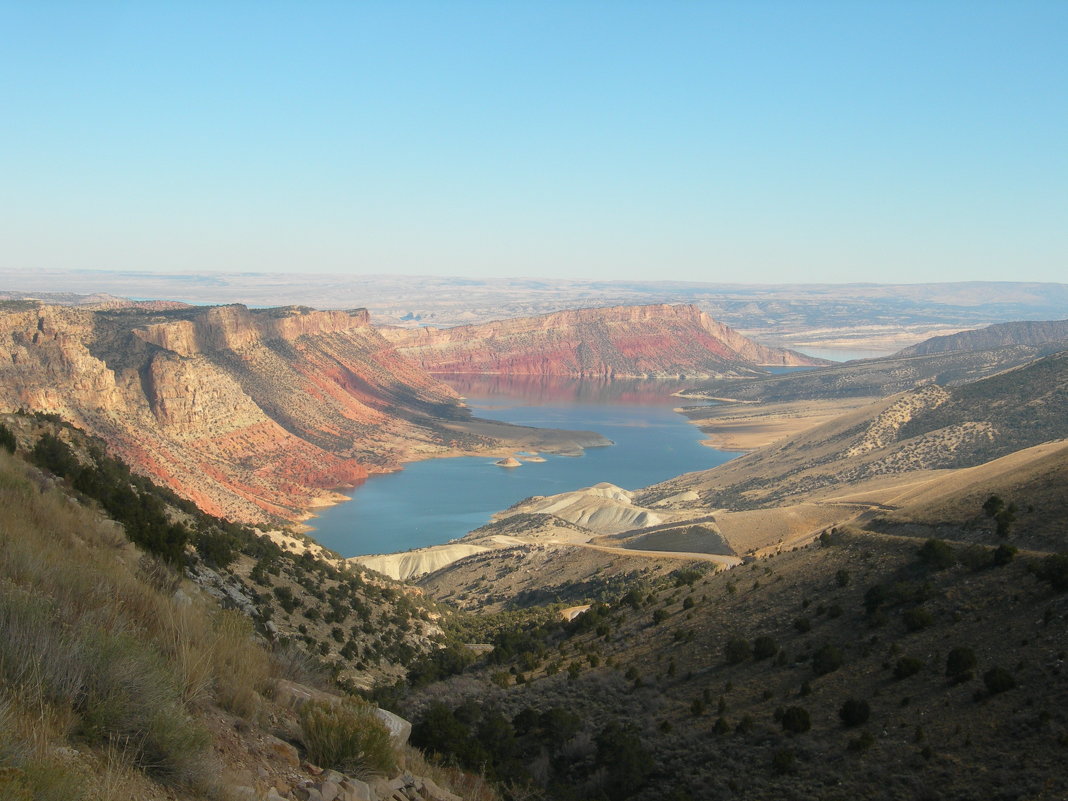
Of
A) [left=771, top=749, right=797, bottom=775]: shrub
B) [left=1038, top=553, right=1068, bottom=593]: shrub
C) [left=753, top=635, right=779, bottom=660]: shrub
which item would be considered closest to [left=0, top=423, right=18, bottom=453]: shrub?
[left=771, top=749, right=797, bottom=775]: shrub

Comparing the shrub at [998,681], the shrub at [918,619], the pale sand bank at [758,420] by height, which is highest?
the shrub at [998,681]

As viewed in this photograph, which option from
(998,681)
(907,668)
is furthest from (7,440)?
(998,681)

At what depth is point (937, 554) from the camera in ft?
69.2

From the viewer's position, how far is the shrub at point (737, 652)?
64.8 feet

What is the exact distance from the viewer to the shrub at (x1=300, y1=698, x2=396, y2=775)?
7.39 metres

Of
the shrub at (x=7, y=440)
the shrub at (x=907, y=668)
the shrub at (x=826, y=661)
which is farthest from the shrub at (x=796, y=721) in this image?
the shrub at (x=7, y=440)

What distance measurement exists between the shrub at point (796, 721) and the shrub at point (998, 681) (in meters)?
3.04

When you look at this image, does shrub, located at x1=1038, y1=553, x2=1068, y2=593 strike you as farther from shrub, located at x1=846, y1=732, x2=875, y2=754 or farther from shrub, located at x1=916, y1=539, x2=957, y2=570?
shrub, located at x1=846, y1=732, x2=875, y2=754

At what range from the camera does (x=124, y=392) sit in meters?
75.2

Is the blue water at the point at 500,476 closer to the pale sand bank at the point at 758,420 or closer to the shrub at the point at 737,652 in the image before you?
the pale sand bank at the point at 758,420

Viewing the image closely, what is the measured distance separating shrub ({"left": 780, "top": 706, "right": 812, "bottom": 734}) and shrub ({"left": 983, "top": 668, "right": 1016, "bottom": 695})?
9.97 feet

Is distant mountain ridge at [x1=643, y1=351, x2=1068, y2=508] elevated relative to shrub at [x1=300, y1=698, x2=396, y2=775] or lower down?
lower down

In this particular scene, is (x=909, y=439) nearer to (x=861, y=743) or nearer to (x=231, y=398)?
(x=861, y=743)

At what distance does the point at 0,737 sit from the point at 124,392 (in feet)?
256
